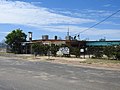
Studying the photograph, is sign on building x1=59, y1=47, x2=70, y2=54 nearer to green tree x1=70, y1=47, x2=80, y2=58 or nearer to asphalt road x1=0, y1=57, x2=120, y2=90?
green tree x1=70, y1=47, x2=80, y2=58

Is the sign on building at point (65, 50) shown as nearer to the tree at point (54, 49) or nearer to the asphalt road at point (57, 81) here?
the tree at point (54, 49)

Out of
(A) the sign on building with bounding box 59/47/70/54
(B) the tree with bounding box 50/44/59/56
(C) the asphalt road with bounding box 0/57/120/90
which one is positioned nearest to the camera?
(C) the asphalt road with bounding box 0/57/120/90

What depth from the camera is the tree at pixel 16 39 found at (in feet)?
246

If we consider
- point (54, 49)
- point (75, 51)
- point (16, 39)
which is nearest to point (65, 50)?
point (75, 51)

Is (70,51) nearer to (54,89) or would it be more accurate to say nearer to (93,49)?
(93,49)

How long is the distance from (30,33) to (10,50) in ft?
21.6

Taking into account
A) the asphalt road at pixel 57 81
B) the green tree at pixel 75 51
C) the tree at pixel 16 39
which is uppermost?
the tree at pixel 16 39

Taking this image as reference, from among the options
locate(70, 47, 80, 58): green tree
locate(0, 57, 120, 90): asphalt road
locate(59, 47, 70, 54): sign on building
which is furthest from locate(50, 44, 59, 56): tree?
locate(0, 57, 120, 90): asphalt road

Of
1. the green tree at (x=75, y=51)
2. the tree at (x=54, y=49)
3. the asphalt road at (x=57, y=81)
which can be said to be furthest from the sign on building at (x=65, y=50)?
the asphalt road at (x=57, y=81)

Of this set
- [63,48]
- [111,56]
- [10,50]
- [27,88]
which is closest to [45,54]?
[63,48]

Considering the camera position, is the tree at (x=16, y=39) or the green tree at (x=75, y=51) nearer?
the green tree at (x=75, y=51)

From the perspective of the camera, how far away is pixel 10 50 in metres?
80.1

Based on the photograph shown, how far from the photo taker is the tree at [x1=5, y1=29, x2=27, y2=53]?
7506cm

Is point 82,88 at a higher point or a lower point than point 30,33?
lower
